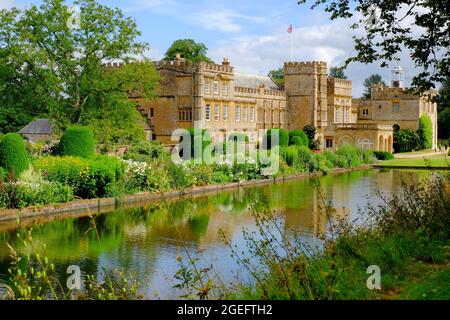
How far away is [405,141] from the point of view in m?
52.5

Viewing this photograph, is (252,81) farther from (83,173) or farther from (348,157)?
(83,173)

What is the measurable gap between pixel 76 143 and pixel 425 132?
38.9m

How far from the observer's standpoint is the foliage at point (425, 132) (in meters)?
53.4

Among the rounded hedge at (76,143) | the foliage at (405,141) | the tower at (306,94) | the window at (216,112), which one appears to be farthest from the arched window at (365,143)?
the rounded hedge at (76,143)

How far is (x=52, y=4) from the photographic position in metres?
26.7

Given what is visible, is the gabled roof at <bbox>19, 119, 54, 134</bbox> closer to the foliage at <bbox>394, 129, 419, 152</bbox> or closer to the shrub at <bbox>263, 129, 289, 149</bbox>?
the shrub at <bbox>263, 129, 289, 149</bbox>

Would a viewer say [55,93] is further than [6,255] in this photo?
Yes

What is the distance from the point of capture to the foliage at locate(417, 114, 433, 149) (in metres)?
53.4

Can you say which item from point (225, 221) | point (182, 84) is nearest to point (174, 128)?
point (182, 84)

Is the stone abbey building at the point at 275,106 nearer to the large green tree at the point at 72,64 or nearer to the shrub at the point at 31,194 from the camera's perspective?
the large green tree at the point at 72,64

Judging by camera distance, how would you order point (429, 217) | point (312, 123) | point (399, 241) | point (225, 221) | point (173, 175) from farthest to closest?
point (312, 123) < point (173, 175) < point (225, 221) < point (429, 217) < point (399, 241)

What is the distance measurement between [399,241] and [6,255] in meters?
7.26
